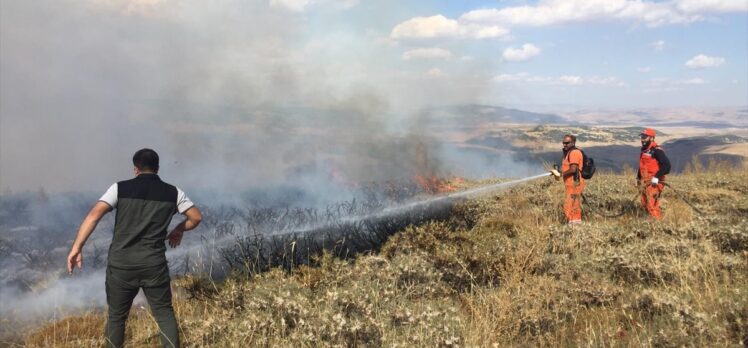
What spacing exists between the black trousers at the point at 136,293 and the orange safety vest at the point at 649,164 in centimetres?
902

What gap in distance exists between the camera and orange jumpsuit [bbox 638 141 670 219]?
9312 millimetres

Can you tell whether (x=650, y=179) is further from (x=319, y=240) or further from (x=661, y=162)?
(x=319, y=240)

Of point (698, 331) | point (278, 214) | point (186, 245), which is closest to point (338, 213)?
point (278, 214)

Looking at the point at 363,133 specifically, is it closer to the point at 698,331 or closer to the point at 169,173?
the point at 169,173

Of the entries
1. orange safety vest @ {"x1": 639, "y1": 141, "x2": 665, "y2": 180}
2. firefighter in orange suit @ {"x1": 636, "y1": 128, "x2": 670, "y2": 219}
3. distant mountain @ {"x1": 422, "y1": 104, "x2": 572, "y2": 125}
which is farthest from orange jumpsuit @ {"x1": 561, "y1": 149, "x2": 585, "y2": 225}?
distant mountain @ {"x1": 422, "y1": 104, "x2": 572, "y2": 125}

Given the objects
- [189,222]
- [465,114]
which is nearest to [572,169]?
[189,222]

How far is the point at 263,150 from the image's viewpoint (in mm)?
15188

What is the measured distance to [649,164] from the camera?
9555 mm

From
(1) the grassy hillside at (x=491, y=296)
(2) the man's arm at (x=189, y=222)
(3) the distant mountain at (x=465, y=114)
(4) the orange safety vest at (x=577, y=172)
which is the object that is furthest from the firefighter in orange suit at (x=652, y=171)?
(3) the distant mountain at (x=465, y=114)

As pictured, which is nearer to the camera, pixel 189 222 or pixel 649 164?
pixel 189 222

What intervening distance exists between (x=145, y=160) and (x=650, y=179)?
9107 millimetres

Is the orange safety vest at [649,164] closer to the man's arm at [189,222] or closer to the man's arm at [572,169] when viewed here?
the man's arm at [572,169]

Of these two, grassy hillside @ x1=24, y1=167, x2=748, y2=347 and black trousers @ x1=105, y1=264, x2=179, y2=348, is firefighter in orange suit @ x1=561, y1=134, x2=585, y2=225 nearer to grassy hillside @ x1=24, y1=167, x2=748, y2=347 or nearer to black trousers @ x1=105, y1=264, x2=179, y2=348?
grassy hillside @ x1=24, y1=167, x2=748, y2=347

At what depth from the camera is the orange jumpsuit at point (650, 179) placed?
367 inches
